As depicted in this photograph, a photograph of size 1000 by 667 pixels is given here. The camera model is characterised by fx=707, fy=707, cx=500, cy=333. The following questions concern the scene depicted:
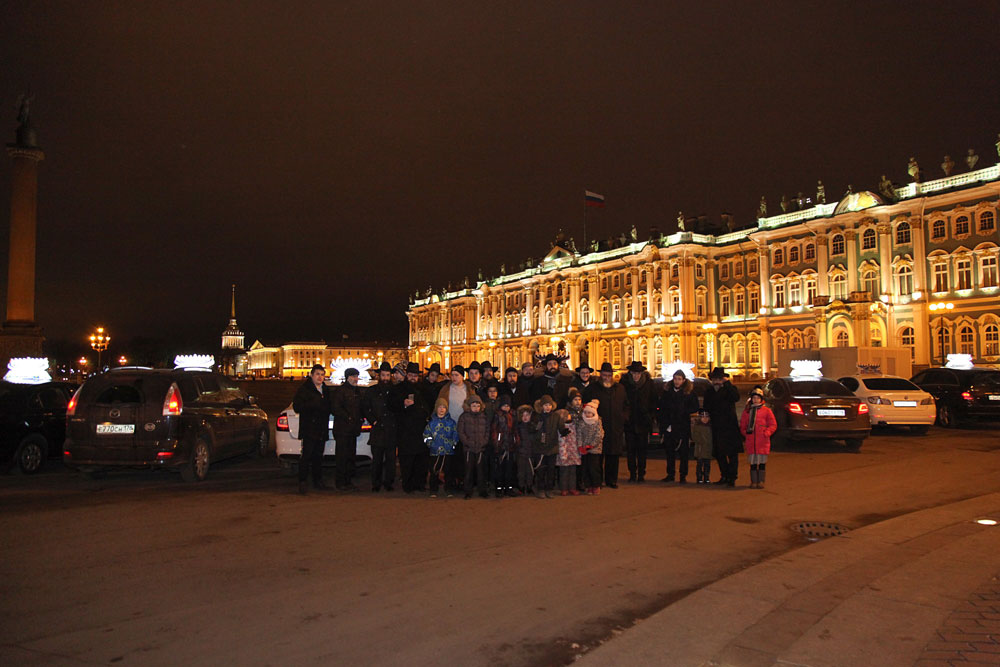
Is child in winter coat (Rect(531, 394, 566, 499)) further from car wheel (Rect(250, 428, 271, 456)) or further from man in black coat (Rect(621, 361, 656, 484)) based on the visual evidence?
car wheel (Rect(250, 428, 271, 456))

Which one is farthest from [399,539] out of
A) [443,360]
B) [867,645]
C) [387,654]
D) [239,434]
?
[443,360]

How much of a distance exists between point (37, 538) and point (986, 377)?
68.1 ft

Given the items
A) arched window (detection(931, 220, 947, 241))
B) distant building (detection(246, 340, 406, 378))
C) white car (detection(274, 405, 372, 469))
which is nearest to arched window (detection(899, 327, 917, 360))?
arched window (detection(931, 220, 947, 241))

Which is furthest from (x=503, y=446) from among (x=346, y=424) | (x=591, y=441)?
(x=346, y=424)

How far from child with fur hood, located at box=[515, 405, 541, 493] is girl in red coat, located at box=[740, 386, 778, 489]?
310 centimetres

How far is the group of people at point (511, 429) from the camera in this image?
9344 millimetres

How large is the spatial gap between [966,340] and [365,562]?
47375 mm

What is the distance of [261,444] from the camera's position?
45.1 ft

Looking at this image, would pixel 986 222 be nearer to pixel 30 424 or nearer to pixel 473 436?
pixel 473 436

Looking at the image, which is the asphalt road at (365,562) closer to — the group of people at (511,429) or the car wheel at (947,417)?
the group of people at (511,429)

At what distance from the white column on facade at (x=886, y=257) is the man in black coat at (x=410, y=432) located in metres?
45.8

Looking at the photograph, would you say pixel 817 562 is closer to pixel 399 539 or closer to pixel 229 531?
pixel 399 539

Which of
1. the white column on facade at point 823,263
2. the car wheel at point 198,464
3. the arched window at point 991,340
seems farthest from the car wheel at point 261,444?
the white column on facade at point 823,263

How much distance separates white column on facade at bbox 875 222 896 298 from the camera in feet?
153
